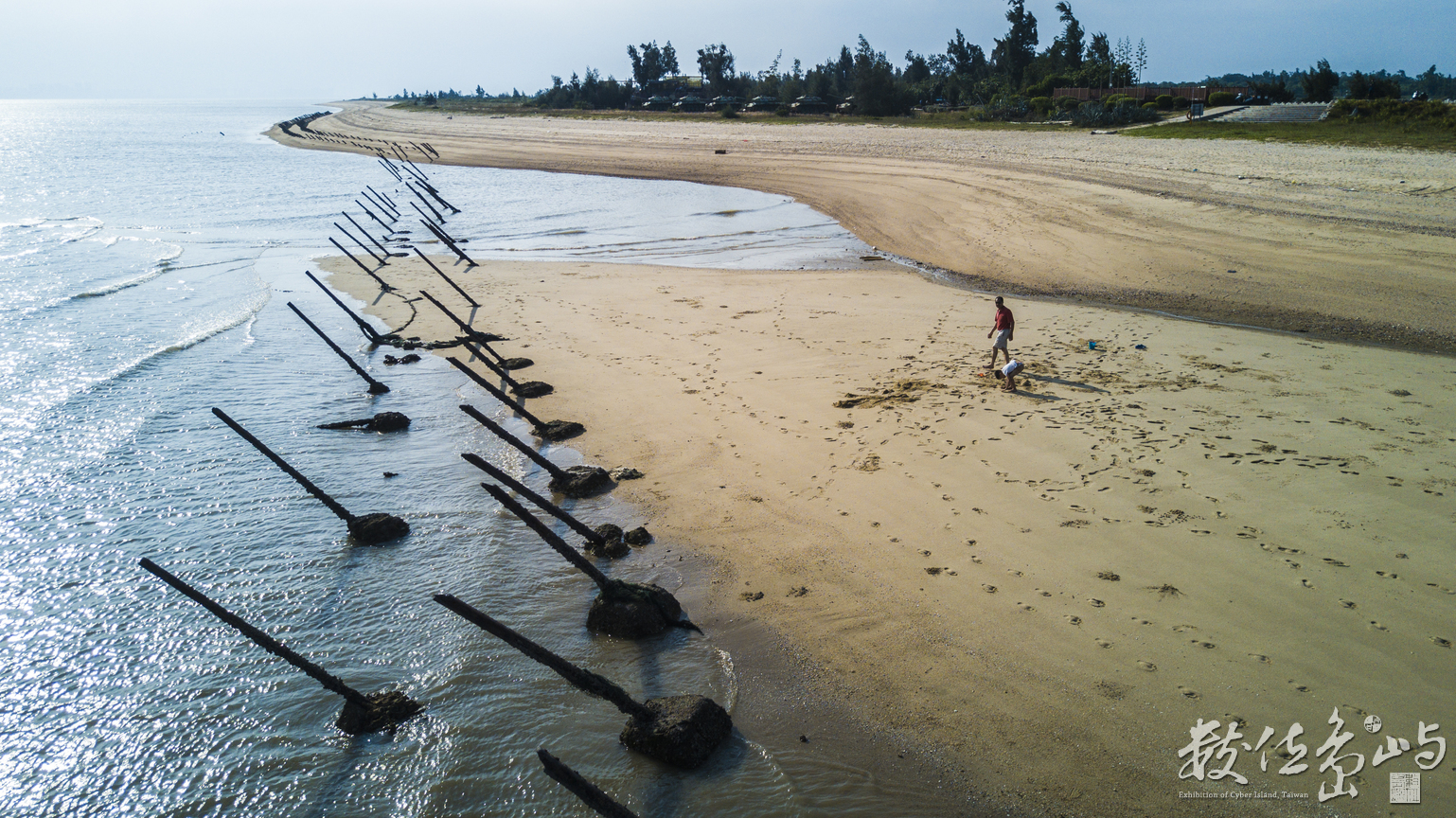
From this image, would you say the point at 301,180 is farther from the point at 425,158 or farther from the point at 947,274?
the point at 947,274

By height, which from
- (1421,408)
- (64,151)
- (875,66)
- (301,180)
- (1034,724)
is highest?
(875,66)

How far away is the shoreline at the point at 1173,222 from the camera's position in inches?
596

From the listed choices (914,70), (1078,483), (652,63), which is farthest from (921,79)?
(1078,483)

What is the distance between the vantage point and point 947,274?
19.8 meters

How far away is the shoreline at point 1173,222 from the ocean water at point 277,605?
1346 cm

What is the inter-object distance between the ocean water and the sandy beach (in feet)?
3.48

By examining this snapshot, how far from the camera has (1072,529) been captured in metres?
7.73

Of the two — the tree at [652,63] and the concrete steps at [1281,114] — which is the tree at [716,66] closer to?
the tree at [652,63]

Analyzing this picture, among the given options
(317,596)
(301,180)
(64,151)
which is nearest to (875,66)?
(301,180)

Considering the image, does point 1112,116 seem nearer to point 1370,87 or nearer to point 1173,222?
point 1370,87

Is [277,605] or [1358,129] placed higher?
[1358,129]

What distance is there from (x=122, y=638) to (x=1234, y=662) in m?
10.4

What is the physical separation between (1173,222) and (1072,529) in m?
16.8

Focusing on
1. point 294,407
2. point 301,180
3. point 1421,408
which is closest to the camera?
point 1421,408
